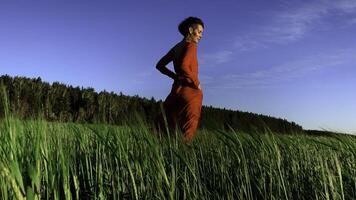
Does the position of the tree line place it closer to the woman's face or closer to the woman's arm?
the woman's arm

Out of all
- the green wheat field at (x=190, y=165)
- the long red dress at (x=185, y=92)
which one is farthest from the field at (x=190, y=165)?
the long red dress at (x=185, y=92)

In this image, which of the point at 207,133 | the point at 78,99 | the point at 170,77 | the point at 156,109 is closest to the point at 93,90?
the point at 78,99

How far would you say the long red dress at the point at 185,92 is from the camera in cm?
429

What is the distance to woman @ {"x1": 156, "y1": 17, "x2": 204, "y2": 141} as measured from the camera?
169 inches

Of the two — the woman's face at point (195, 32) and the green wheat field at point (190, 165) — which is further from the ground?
the woman's face at point (195, 32)

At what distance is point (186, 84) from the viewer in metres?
4.35

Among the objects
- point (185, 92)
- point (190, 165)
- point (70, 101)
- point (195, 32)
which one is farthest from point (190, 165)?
point (70, 101)

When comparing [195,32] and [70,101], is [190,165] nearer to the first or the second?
[195,32]

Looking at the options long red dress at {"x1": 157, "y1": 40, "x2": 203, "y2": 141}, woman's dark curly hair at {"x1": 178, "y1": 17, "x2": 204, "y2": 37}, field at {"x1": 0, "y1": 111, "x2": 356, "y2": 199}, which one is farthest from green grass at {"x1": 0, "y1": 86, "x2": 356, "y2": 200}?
woman's dark curly hair at {"x1": 178, "y1": 17, "x2": 204, "y2": 37}

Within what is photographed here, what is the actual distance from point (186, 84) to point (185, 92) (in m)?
0.07

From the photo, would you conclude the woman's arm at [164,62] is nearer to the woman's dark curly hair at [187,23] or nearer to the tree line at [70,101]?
the woman's dark curly hair at [187,23]

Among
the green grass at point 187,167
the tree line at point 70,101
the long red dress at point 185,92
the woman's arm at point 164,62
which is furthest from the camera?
the tree line at point 70,101

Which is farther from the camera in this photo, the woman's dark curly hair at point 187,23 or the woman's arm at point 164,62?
the woman's arm at point 164,62

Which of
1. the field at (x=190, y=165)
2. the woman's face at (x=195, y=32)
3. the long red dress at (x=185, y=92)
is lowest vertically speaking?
the field at (x=190, y=165)
